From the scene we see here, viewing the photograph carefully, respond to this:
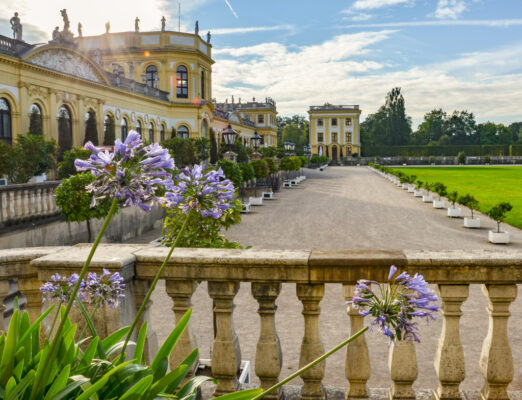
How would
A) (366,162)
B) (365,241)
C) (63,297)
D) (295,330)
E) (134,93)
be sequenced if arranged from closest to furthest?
(63,297)
(295,330)
(365,241)
(134,93)
(366,162)

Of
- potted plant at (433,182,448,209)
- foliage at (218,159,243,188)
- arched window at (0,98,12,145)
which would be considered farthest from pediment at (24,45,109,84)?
potted plant at (433,182,448,209)

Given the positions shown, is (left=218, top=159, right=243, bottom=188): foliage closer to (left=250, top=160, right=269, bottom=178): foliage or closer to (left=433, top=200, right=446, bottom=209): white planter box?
(left=250, top=160, right=269, bottom=178): foliage

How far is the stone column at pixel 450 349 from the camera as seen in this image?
253 centimetres

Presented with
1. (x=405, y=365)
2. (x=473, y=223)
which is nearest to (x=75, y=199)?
(x=405, y=365)

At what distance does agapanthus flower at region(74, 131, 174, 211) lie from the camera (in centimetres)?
154

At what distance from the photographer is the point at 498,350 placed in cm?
254

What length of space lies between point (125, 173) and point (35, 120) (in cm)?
2265

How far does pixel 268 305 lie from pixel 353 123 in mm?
92458

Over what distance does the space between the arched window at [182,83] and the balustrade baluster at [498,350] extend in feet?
129

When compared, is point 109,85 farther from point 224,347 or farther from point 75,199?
point 224,347

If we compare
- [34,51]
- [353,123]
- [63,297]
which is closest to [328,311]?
[63,297]

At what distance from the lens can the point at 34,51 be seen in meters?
22.0

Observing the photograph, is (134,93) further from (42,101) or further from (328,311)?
(328,311)

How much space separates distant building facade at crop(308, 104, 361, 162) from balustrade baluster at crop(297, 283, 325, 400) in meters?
89.3
